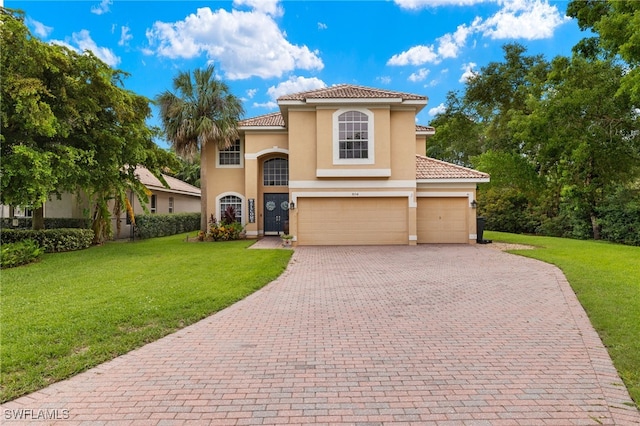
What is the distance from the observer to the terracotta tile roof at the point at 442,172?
17062 millimetres

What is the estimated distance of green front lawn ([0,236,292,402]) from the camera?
421cm

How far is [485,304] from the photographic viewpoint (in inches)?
271

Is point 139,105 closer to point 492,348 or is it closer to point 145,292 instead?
point 145,292

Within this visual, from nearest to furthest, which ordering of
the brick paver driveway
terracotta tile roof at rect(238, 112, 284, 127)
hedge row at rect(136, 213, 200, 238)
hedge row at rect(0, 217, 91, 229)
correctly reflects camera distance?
the brick paver driveway, hedge row at rect(0, 217, 91, 229), terracotta tile roof at rect(238, 112, 284, 127), hedge row at rect(136, 213, 200, 238)

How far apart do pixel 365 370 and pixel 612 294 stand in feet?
21.2

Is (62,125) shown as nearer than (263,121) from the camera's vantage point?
Yes

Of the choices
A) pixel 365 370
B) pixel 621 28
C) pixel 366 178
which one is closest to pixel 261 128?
pixel 366 178

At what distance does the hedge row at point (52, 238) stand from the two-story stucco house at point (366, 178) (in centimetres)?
926

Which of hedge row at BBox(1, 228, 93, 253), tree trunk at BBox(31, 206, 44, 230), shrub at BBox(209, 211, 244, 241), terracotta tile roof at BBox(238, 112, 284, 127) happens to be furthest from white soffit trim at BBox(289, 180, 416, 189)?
tree trunk at BBox(31, 206, 44, 230)

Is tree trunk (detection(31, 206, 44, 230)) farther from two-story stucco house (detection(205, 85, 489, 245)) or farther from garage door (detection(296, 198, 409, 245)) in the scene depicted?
garage door (detection(296, 198, 409, 245))

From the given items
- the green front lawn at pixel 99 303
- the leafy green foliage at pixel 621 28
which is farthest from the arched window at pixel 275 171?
the leafy green foliage at pixel 621 28

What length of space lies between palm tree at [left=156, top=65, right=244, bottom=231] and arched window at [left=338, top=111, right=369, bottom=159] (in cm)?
624

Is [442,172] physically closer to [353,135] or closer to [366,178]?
[366,178]

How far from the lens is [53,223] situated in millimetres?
16766
